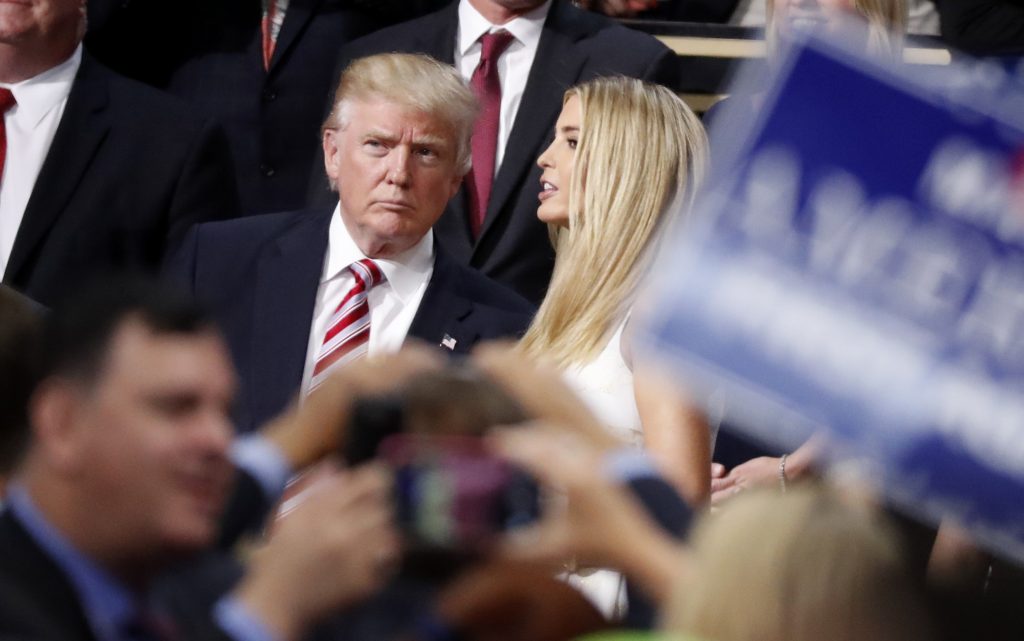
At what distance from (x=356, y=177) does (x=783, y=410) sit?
2436mm

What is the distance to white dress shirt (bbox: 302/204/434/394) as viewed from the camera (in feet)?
13.5

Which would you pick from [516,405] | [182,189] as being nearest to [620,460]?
[516,405]

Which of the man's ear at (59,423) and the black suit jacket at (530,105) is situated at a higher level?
the man's ear at (59,423)

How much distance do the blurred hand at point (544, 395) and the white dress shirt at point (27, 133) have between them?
8.93ft

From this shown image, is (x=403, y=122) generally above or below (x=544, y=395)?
below

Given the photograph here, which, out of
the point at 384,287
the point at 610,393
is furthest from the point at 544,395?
the point at 384,287

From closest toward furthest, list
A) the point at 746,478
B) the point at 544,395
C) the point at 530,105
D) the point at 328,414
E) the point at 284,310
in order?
the point at 544,395
the point at 328,414
the point at 746,478
the point at 284,310
the point at 530,105

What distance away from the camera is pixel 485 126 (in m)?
4.89

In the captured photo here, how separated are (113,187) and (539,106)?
3.56 ft

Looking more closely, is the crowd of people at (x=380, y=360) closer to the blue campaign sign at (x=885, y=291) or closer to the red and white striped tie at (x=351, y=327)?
the red and white striped tie at (x=351, y=327)

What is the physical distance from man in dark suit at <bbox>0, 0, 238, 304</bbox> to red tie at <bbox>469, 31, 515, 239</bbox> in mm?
644

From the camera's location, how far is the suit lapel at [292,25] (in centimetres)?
524

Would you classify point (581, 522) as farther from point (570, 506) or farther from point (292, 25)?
point (292, 25)

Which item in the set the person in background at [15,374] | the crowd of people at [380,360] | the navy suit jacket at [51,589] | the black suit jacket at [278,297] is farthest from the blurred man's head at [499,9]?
the navy suit jacket at [51,589]
